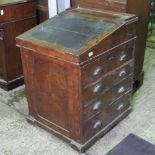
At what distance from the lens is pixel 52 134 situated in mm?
2318

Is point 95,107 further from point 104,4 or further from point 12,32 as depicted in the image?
point 12,32

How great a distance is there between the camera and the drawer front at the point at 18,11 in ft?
8.73

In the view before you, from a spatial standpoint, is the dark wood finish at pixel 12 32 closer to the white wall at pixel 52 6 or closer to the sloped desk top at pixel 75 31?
the white wall at pixel 52 6

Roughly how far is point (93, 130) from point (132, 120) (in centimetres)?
49

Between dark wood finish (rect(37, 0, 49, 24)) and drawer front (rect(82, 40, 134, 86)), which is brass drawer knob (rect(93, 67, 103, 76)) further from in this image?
dark wood finish (rect(37, 0, 49, 24))

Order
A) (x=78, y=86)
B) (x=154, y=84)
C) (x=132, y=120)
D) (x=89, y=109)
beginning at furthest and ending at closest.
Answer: (x=154, y=84)
(x=132, y=120)
(x=89, y=109)
(x=78, y=86)

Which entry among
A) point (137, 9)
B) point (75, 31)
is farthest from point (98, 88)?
point (137, 9)

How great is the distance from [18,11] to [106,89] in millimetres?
1229

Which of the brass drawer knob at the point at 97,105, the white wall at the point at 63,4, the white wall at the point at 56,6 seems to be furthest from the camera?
the white wall at the point at 56,6

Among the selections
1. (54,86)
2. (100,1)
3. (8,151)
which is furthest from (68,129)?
(100,1)

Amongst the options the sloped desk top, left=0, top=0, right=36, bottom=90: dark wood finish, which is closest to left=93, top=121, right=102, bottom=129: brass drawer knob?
the sloped desk top

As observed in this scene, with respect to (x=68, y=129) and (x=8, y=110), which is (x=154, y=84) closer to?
(x=68, y=129)

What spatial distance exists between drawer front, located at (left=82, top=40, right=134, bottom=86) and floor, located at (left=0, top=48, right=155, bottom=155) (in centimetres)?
56

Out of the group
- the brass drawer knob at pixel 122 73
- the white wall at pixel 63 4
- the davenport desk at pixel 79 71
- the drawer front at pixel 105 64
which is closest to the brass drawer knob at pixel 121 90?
the davenport desk at pixel 79 71
